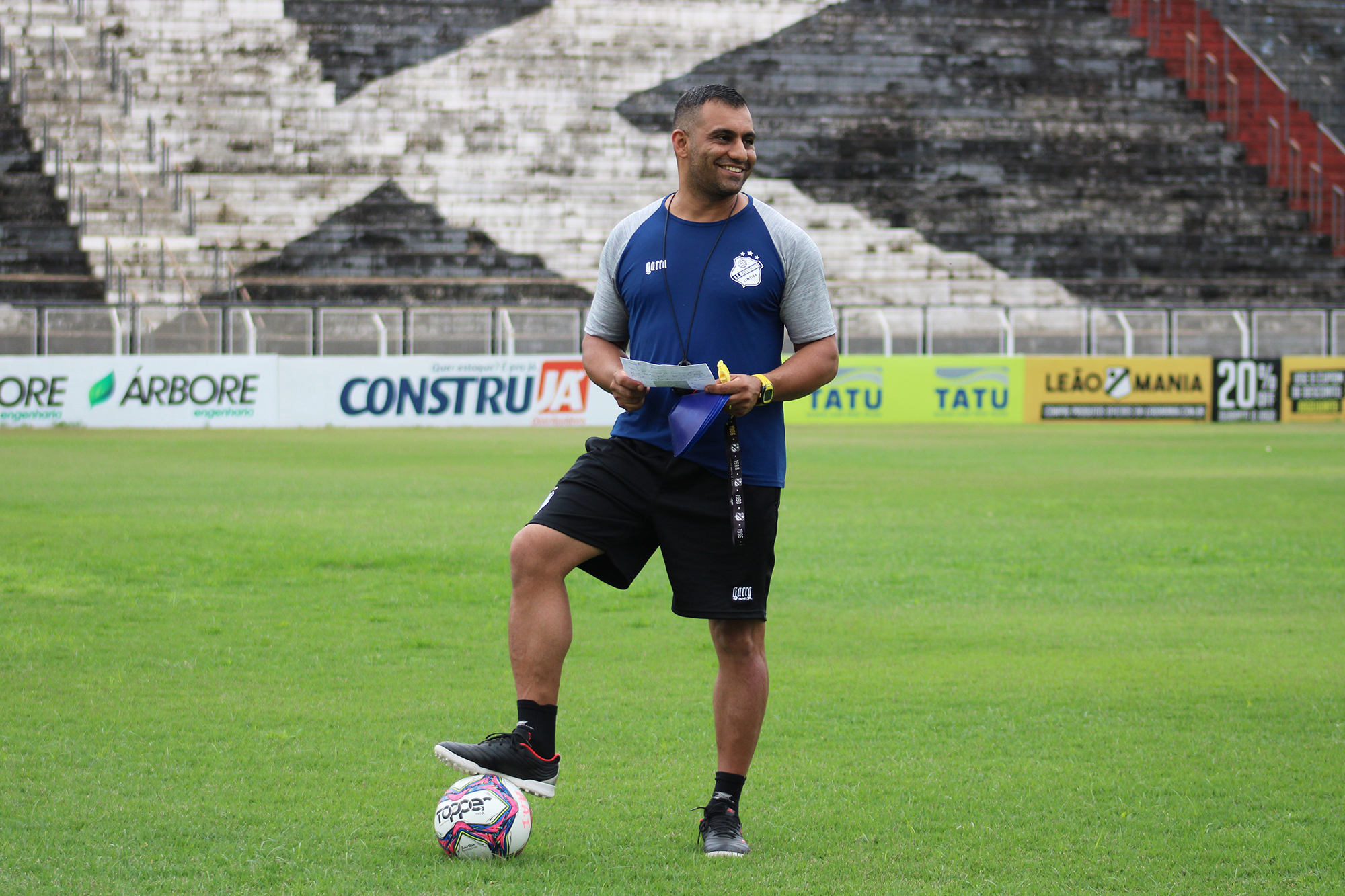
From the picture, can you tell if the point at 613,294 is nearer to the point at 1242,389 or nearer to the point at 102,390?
the point at 102,390

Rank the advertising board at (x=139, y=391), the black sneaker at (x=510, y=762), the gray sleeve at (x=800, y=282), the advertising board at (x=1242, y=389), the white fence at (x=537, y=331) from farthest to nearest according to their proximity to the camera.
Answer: the advertising board at (x=1242, y=389) → the white fence at (x=537, y=331) → the advertising board at (x=139, y=391) → the gray sleeve at (x=800, y=282) → the black sneaker at (x=510, y=762)

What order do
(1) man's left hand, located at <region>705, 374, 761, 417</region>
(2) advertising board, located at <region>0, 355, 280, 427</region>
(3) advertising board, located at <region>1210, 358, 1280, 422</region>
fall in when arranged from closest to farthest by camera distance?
1. (1) man's left hand, located at <region>705, 374, 761, 417</region>
2. (2) advertising board, located at <region>0, 355, 280, 427</region>
3. (3) advertising board, located at <region>1210, 358, 1280, 422</region>

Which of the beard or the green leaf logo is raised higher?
the beard

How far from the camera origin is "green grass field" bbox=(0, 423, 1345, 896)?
Result: 3891mm

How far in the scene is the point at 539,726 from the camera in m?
4.02

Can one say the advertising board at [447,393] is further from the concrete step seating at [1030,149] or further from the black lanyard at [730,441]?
the black lanyard at [730,441]

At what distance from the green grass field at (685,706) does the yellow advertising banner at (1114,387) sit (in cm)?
1798

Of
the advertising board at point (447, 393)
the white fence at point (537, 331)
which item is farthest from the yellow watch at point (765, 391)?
the white fence at point (537, 331)

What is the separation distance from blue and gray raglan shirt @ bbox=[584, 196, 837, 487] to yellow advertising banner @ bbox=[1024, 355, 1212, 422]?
Result: 27675 mm

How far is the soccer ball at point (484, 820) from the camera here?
12.7ft

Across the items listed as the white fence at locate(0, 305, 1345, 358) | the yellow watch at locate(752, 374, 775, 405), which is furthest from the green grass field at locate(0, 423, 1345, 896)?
the white fence at locate(0, 305, 1345, 358)

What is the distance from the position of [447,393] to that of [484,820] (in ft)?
83.9

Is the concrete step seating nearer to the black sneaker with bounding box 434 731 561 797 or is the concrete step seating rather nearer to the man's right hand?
the man's right hand

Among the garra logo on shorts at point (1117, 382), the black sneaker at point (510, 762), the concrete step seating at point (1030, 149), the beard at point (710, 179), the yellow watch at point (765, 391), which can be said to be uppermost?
the concrete step seating at point (1030, 149)
